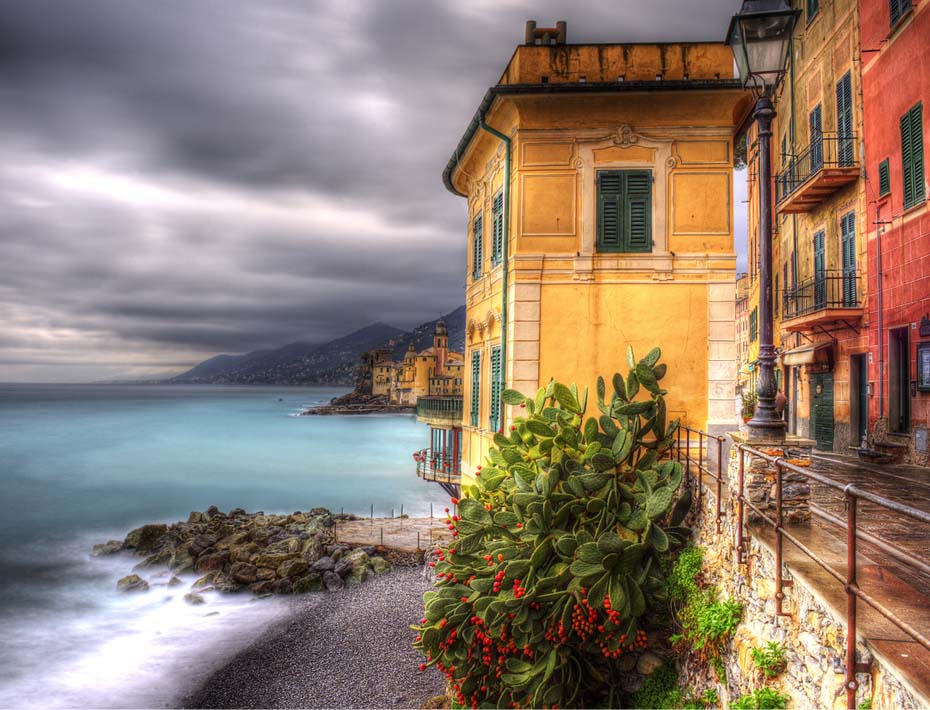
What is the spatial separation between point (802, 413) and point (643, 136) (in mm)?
12933

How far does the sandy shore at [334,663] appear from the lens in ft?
48.2

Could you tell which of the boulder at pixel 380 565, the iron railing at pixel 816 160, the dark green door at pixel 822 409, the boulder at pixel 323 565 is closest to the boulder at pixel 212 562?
the boulder at pixel 323 565

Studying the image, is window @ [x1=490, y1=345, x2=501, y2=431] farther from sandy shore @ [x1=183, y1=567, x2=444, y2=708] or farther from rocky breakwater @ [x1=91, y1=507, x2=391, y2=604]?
rocky breakwater @ [x1=91, y1=507, x2=391, y2=604]

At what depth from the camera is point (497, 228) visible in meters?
12.6

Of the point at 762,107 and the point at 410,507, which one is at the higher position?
the point at 762,107

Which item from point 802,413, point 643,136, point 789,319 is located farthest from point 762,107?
point 802,413

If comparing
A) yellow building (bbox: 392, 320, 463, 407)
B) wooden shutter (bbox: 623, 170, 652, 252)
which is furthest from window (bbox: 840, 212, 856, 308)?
yellow building (bbox: 392, 320, 463, 407)

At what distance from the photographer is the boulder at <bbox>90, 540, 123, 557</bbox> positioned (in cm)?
2931

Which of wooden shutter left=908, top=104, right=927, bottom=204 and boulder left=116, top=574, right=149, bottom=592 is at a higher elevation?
wooden shutter left=908, top=104, right=927, bottom=204

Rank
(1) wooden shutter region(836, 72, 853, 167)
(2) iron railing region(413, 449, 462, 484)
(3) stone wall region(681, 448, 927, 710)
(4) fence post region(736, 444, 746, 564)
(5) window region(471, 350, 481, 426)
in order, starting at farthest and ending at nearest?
(2) iron railing region(413, 449, 462, 484) < (1) wooden shutter region(836, 72, 853, 167) < (5) window region(471, 350, 481, 426) < (4) fence post region(736, 444, 746, 564) < (3) stone wall region(681, 448, 927, 710)

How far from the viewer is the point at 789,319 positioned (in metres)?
19.1

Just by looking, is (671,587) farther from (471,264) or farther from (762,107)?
(471,264)

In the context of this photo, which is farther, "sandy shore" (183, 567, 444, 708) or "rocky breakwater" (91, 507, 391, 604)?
"rocky breakwater" (91, 507, 391, 604)

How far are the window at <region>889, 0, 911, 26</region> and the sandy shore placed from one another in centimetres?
1910
